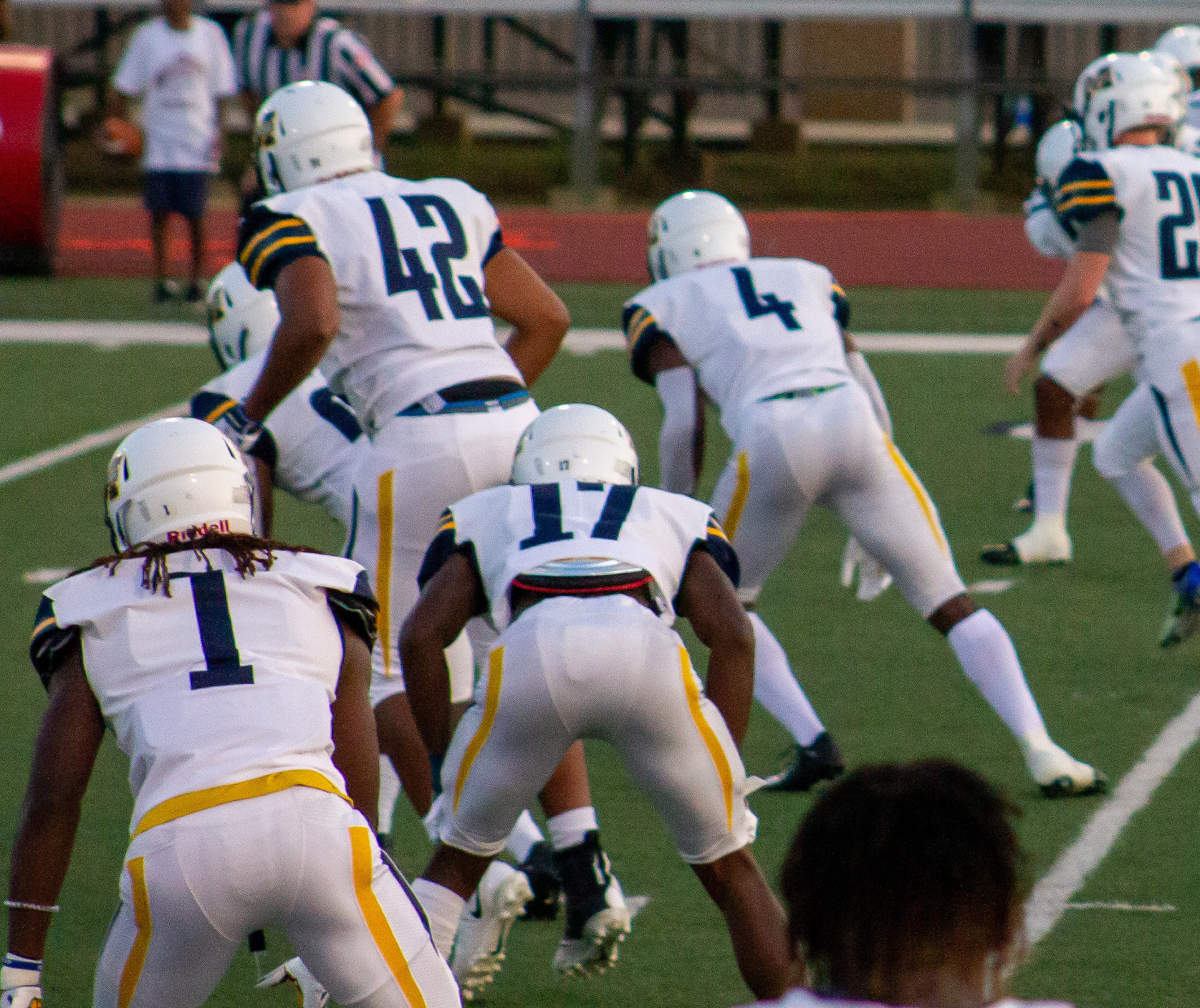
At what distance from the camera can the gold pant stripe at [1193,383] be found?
586 cm

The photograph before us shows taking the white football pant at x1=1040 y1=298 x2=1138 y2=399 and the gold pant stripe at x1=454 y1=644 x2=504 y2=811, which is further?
the white football pant at x1=1040 y1=298 x2=1138 y2=399

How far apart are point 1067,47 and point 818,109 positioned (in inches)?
146

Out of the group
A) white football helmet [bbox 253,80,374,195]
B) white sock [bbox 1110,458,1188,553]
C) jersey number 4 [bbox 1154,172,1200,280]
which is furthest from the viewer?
white sock [bbox 1110,458,1188,553]

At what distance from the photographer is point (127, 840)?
15.6 ft

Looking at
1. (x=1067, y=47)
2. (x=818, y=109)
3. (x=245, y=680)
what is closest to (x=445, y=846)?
(x=245, y=680)

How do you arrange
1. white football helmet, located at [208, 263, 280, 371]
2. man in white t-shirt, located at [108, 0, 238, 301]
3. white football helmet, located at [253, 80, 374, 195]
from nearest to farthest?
white football helmet, located at [253, 80, 374, 195], white football helmet, located at [208, 263, 280, 371], man in white t-shirt, located at [108, 0, 238, 301]

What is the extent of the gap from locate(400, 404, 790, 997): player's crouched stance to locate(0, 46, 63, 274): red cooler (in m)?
10.4

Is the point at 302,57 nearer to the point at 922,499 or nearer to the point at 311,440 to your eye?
the point at 311,440

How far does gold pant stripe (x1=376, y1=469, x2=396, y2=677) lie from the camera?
174 inches

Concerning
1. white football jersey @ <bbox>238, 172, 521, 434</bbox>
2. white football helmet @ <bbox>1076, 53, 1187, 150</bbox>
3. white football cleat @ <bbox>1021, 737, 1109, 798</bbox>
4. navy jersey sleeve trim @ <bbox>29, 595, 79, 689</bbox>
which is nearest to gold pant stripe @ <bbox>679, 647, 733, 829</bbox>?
navy jersey sleeve trim @ <bbox>29, 595, 79, 689</bbox>

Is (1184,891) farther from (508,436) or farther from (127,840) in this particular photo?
(127,840)

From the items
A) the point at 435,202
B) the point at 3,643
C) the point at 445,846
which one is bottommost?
the point at 3,643

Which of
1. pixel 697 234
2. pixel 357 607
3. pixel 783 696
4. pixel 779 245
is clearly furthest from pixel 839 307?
pixel 779 245

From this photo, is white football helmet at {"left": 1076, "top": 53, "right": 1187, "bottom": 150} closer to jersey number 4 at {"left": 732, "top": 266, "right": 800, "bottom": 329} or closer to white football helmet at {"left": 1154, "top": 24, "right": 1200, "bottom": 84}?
jersey number 4 at {"left": 732, "top": 266, "right": 800, "bottom": 329}
